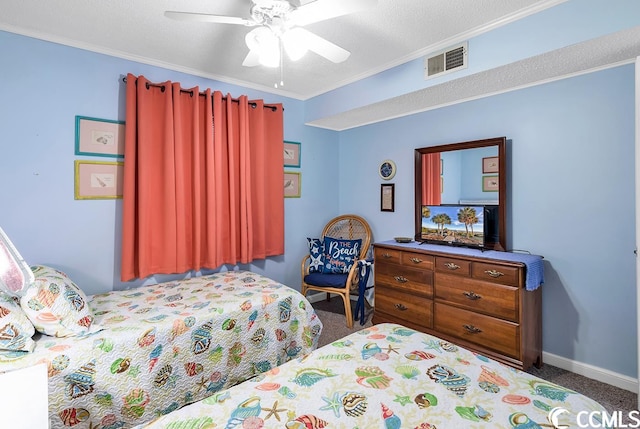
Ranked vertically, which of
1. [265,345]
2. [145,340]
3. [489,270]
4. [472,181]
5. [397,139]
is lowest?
[265,345]

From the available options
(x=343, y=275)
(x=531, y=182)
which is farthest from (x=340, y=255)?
(x=531, y=182)

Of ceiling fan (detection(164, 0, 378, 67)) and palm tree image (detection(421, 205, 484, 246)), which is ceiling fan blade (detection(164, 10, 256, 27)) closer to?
ceiling fan (detection(164, 0, 378, 67))

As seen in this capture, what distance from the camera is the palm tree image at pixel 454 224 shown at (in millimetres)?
2922

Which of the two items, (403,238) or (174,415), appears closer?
(174,415)

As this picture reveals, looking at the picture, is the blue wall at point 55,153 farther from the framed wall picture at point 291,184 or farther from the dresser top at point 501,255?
the dresser top at point 501,255

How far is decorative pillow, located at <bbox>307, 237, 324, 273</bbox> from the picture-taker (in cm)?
372

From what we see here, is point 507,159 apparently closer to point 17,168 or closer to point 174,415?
point 174,415

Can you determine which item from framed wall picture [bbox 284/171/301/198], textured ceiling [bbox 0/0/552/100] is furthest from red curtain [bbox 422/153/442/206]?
framed wall picture [bbox 284/171/301/198]

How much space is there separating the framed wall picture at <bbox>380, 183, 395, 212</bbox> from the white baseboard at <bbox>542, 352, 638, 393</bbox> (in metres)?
1.97

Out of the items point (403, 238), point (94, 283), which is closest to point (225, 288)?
point (94, 283)

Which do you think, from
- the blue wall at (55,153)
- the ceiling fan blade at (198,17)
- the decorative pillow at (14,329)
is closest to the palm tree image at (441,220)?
the ceiling fan blade at (198,17)

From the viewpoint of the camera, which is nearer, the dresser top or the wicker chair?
the dresser top

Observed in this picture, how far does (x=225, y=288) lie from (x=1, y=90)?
84.4 inches

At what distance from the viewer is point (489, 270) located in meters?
2.52
